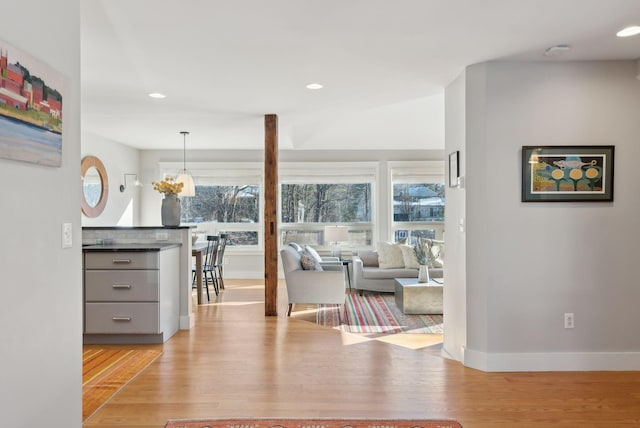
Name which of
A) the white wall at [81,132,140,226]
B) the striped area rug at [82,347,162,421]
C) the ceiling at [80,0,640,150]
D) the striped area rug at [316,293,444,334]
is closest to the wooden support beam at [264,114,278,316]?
the ceiling at [80,0,640,150]

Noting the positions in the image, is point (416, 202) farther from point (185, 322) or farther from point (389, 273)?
point (185, 322)

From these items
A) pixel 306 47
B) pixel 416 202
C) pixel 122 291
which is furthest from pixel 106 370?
pixel 416 202

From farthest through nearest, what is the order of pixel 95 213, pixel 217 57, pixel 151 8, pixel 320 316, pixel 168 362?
pixel 95 213 → pixel 320 316 → pixel 168 362 → pixel 217 57 → pixel 151 8

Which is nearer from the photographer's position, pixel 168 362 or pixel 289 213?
pixel 168 362

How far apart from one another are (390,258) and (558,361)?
354 cm

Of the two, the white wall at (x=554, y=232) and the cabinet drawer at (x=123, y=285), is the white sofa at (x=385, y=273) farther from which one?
the cabinet drawer at (x=123, y=285)

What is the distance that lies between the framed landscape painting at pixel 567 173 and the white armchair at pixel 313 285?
2.58 m

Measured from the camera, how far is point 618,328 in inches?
133

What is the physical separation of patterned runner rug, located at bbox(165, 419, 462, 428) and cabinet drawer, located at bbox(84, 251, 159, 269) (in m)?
1.85

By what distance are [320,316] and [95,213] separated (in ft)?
12.1

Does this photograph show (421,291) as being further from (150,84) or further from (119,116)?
(119,116)

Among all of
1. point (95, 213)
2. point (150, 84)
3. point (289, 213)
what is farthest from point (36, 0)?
point (289, 213)

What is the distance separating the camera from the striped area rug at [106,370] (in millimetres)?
2881

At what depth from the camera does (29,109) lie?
1.64 meters
